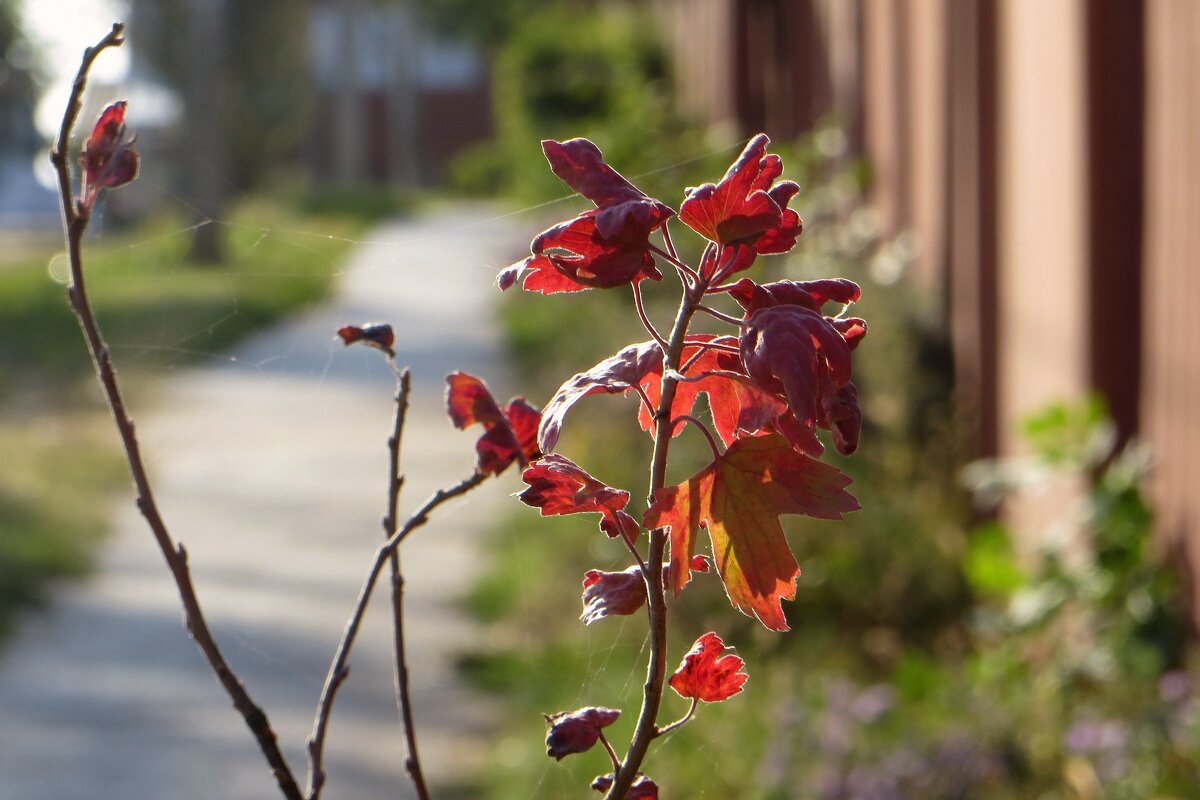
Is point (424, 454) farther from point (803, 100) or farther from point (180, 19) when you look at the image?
point (180, 19)

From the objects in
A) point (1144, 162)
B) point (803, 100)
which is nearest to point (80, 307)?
point (1144, 162)

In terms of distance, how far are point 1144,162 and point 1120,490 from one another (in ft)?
2.66

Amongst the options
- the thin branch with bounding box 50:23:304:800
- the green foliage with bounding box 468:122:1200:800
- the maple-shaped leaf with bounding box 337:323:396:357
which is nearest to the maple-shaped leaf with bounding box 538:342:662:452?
the maple-shaped leaf with bounding box 337:323:396:357

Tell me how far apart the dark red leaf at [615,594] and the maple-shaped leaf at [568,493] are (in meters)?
0.02

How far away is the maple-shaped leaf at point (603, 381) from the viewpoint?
27.5 inches

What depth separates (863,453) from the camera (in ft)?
18.2

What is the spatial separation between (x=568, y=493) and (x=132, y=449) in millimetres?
251

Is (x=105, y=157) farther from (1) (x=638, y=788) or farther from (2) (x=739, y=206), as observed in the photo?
(1) (x=638, y=788)

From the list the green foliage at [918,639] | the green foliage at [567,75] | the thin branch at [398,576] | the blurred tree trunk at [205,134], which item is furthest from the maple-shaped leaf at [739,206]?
the blurred tree trunk at [205,134]

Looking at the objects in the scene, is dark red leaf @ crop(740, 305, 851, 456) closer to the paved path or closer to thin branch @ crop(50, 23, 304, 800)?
thin branch @ crop(50, 23, 304, 800)

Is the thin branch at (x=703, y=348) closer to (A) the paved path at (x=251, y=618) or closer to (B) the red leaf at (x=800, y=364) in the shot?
(B) the red leaf at (x=800, y=364)

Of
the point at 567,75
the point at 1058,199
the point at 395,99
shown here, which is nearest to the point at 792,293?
the point at 1058,199

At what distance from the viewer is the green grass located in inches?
229

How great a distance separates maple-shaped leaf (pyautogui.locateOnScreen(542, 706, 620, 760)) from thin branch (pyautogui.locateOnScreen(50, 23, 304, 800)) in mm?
167
